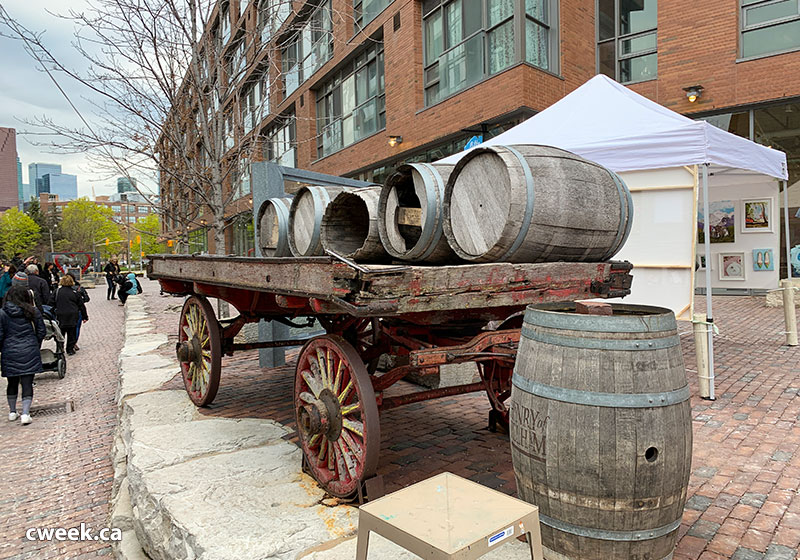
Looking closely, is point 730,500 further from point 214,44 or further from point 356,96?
point 356,96

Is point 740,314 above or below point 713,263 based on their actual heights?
below

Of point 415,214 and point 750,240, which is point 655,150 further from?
point 750,240

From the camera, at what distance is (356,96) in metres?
17.5

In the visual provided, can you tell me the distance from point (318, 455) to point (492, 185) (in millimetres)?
1818

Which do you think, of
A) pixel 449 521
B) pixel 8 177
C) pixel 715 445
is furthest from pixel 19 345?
pixel 8 177

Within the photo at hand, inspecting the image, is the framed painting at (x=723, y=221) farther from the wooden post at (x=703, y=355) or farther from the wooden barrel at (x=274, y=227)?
the wooden barrel at (x=274, y=227)

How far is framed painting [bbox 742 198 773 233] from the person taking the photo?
10.2 metres

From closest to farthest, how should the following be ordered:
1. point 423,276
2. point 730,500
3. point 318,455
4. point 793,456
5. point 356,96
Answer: point 423,276, point 730,500, point 318,455, point 793,456, point 356,96

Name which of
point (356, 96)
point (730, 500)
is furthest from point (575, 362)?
point (356, 96)

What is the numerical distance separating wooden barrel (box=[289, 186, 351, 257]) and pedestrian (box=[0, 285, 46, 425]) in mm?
3912

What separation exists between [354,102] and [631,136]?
13656 millimetres

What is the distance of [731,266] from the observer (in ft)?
36.1

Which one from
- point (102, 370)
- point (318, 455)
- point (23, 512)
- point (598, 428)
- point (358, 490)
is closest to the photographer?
point (598, 428)

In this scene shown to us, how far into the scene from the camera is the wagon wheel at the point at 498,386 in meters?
3.76
